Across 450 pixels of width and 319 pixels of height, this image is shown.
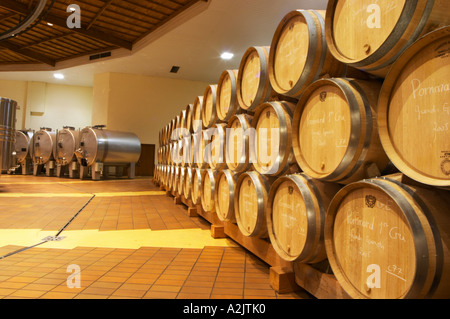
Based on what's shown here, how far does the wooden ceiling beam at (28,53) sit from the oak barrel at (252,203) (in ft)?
48.8

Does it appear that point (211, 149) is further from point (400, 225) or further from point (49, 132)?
point (49, 132)

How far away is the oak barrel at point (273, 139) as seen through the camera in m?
2.19

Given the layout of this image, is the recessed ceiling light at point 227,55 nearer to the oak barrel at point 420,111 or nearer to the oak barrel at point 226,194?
the oak barrel at point 226,194

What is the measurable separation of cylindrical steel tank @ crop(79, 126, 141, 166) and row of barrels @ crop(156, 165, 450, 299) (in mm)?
9578

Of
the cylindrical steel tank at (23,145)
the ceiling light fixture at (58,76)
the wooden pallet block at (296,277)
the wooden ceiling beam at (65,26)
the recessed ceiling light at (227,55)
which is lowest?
the wooden pallet block at (296,277)

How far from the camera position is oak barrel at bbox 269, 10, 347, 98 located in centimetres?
196

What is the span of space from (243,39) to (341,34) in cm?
1011

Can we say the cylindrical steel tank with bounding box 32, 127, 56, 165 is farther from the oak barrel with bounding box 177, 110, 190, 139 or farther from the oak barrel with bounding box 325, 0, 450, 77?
the oak barrel with bounding box 325, 0, 450, 77

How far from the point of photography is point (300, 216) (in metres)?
1.91

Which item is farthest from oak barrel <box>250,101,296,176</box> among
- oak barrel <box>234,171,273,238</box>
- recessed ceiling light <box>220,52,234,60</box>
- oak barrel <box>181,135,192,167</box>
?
recessed ceiling light <box>220,52,234,60</box>

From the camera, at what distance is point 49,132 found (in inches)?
504

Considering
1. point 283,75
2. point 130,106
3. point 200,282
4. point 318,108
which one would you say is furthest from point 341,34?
point 130,106

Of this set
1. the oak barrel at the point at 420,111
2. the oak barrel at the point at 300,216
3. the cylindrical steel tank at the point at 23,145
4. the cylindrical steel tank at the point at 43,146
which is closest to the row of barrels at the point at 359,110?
the oak barrel at the point at 420,111

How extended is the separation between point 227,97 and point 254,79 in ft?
2.44
